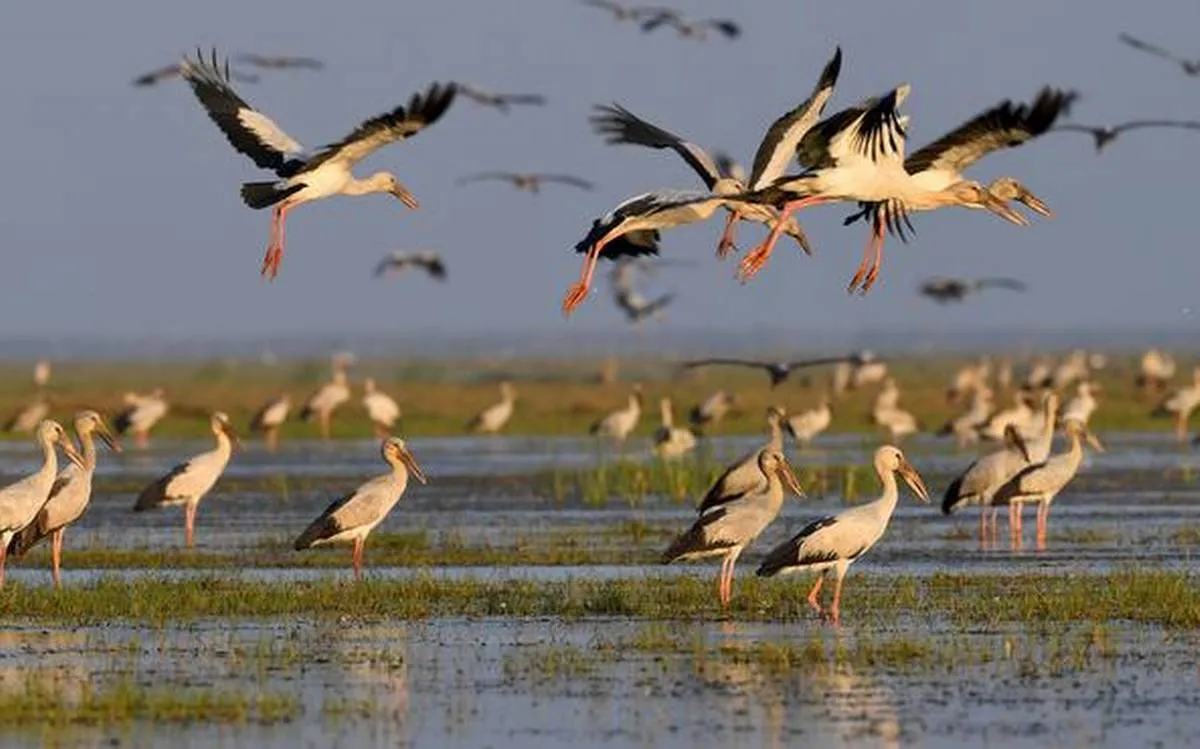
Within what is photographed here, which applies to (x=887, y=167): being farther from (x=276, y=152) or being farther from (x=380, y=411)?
(x=380, y=411)

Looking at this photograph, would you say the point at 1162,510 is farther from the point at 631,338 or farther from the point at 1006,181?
the point at 631,338

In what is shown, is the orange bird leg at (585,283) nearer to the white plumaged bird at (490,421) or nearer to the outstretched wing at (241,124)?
the outstretched wing at (241,124)

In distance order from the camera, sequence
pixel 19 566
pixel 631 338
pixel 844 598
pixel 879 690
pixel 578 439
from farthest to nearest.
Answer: pixel 631 338
pixel 578 439
pixel 19 566
pixel 844 598
pixel 879 690

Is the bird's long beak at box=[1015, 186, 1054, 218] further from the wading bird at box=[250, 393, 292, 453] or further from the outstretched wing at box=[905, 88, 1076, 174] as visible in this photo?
the wading bird at box=[250, 393, 292, 453]

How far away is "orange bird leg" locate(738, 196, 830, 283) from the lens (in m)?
19.5

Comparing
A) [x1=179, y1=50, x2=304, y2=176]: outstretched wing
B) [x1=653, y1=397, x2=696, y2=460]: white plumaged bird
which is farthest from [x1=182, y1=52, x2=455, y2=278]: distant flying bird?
[x1=653, y1=397, x2=696, y2=460]: white plumaged bird

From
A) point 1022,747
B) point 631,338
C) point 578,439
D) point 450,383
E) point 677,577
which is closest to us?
point 1022,747

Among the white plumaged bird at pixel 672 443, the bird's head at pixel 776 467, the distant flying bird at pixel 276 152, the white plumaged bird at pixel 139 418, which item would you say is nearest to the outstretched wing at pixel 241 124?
the distant flying bird at pixel 276 152

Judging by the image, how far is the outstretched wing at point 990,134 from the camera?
17.9 meters

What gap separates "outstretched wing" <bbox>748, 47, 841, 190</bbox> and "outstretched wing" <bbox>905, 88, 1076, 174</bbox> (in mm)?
896

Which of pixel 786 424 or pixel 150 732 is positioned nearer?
pixel 150 732

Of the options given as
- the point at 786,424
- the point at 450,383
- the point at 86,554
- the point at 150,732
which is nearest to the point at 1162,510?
the point at 786,424

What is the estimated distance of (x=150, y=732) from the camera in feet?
38.5

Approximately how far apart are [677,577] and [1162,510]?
8.53 meters
